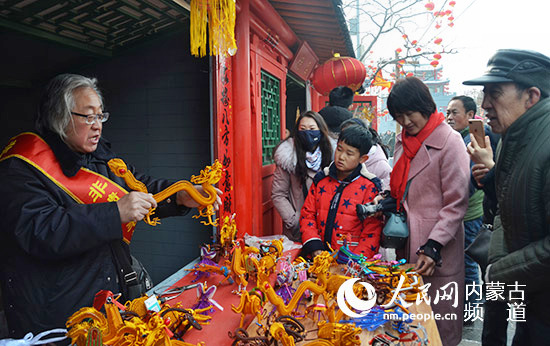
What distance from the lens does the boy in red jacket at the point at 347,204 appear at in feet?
7.95

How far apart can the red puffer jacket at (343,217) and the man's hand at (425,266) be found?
365 mm

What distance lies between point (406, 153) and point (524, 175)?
82 cm

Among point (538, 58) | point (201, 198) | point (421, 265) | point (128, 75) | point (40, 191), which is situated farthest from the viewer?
point (128, 75)

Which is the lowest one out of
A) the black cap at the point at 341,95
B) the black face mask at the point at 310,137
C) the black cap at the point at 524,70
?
the black face mask at the point at 310,137

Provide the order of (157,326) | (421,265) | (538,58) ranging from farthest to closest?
(421,265) → (538,58) → (157,326)

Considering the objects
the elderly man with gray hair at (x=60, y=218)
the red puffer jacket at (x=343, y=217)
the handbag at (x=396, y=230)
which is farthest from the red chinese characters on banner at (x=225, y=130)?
the handbag at (x=396, y=230)

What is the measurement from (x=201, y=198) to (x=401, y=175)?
4.37 feet

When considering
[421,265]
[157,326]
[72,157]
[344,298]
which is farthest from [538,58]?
[72,157]

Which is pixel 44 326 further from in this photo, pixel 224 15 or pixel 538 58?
pixel 538 58

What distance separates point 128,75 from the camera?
3.63 meters

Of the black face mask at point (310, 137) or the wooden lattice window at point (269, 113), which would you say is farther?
the wooden lattice window at point (269, 113)

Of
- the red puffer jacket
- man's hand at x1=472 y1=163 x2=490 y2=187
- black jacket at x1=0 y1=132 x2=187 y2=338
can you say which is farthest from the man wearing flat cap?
black jacket at x1=0 y1=132 x2=187 y2=338

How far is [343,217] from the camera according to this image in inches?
96.7

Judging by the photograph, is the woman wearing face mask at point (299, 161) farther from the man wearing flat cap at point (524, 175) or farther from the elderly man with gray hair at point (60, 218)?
the elderly man with gray hair at point (60, 218)
